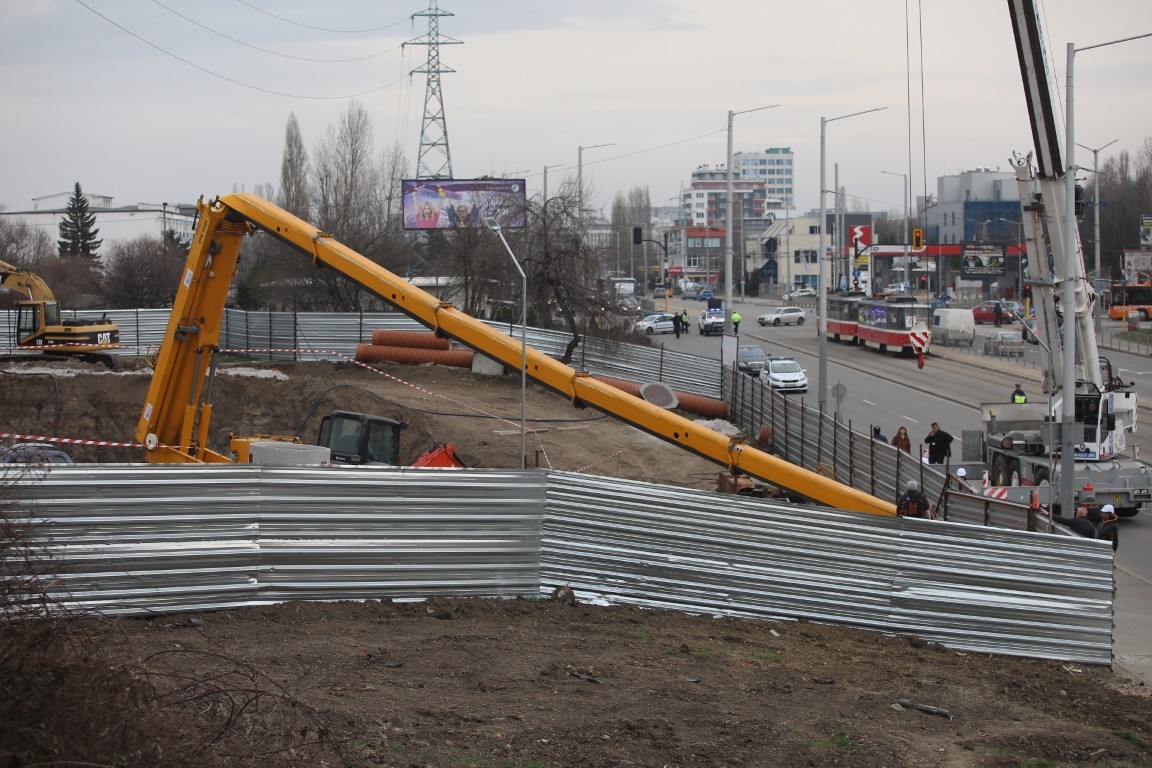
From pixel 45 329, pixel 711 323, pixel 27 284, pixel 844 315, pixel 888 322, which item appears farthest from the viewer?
pixel 711 323

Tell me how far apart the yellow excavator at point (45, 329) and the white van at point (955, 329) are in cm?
4493

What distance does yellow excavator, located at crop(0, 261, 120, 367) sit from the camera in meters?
37.2

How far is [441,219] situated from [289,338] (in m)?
18.3

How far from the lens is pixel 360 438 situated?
1800cm

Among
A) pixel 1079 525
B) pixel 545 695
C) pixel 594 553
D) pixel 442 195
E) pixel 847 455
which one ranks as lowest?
pixel 1079 525

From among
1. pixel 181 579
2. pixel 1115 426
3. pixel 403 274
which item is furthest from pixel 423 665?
pixel 403 274

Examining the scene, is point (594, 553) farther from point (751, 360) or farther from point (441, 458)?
point (751, 360)

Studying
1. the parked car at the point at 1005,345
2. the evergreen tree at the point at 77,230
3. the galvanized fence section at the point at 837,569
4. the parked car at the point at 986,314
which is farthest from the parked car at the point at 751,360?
the evergreen tree at the point at 77,230

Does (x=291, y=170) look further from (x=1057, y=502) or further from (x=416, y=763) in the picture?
(x=416, y=763)

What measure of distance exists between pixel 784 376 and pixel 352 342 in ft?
55.0

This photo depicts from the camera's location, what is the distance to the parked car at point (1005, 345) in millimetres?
56562

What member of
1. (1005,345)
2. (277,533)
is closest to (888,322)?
(1005,345)

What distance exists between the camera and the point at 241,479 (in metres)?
11.4

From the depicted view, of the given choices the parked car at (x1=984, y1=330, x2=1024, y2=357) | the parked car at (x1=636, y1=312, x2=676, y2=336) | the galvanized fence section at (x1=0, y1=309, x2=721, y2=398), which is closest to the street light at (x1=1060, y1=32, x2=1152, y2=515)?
the galvanized fence section at (x1=0, y1=309, x2=721, y2=398)
